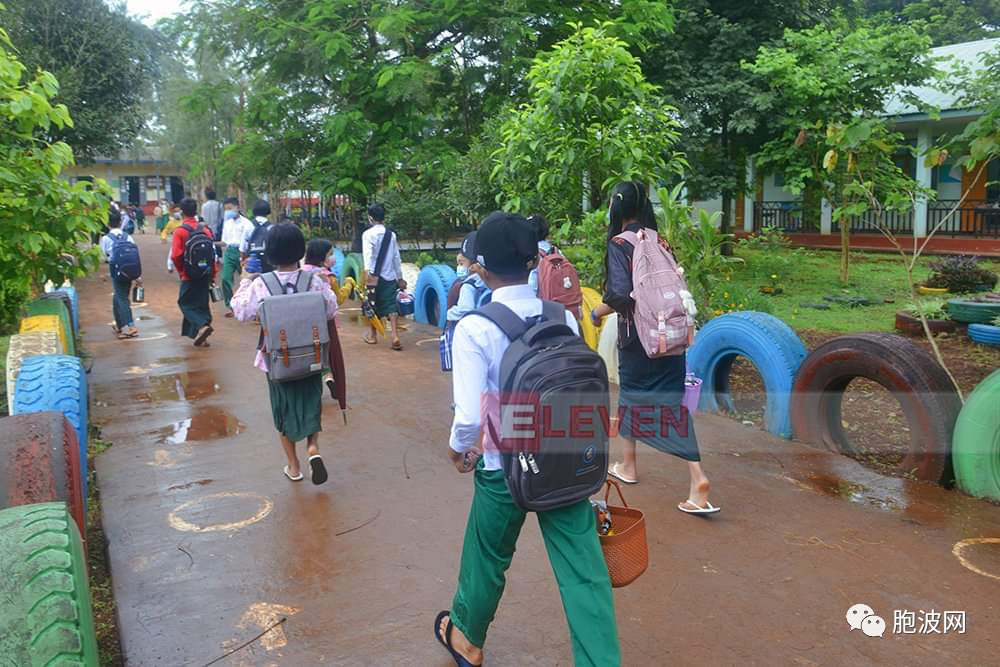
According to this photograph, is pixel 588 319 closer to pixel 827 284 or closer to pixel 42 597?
pixel 42 597

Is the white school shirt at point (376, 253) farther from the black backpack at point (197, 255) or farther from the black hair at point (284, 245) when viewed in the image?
the black hair at point (284, 245)

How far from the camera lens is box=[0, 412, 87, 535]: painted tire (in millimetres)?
3361

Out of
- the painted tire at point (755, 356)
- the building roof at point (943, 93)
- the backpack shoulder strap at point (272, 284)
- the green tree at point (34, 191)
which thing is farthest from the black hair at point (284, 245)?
the building roof at point (943, 93)

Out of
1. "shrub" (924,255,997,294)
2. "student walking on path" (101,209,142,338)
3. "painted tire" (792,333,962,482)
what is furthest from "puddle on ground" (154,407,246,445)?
"shrub" (924,255,997,294)

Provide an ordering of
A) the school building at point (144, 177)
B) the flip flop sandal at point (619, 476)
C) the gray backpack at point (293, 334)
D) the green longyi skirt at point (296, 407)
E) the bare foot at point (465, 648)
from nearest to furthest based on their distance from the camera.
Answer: the bare foot at point (465, 648) < the gray backpack at point (293, 334) < the green longyi skirt at point (296, 407) < the flip flop sandal at point (619, 476) < the school building at point (144, 177)

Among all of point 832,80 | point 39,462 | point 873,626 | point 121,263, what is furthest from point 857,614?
point 832,80

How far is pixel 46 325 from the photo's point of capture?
21.9 ft

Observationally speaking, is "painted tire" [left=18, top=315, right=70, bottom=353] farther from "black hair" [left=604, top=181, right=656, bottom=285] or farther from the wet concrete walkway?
"black hair" [left=604, top=181, right=656, bottom=285]

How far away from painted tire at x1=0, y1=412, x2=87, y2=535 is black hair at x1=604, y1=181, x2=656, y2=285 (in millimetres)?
2890

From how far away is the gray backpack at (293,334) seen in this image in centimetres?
478

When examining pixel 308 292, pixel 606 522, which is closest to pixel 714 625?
pixel 606 522

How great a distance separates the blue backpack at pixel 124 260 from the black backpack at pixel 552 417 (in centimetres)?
826

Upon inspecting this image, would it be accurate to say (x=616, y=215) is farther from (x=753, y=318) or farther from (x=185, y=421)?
(x=185, y=421)

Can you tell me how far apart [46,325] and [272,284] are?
112 inches
